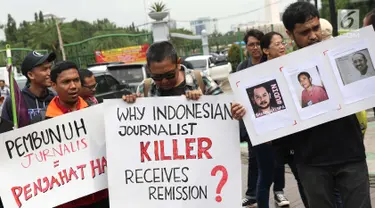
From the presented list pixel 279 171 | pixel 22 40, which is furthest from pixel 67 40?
pixel 279 171

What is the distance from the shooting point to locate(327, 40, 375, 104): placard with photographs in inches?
107

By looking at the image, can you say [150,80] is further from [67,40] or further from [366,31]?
[67,40]

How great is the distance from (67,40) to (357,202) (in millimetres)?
44074

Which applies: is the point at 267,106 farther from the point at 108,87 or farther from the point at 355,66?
the point at 108,87

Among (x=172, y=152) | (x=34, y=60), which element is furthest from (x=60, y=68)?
(x=172, y=152)

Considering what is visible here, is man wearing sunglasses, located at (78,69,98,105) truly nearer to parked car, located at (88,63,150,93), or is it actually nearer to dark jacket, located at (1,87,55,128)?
dark jacket, located at (1,87,55,128)

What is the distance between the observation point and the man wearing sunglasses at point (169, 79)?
3.00 m

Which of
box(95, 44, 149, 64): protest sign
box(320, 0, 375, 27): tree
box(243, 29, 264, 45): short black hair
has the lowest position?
box(243, 29, 264, 45): short black hair

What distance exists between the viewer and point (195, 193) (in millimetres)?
3096

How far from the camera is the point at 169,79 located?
120 inches

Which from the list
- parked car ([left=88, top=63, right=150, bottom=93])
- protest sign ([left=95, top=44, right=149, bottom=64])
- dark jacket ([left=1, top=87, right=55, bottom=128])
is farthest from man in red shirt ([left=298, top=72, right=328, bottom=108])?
protest sign ([left=95, top=44, right=149, bottom=64])

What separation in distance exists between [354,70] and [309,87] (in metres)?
0.26

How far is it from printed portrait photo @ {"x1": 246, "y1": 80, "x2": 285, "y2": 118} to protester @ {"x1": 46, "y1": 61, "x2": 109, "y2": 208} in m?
1.15

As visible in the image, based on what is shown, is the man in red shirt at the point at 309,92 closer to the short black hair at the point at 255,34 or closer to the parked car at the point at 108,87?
the short black hair at the point at 255,34
